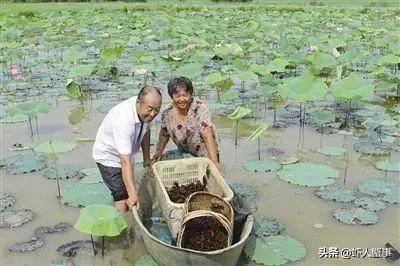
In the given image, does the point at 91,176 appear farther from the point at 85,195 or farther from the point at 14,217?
the point at 14,217

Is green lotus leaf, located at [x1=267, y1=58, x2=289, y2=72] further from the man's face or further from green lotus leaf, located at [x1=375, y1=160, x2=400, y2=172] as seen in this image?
the man's face

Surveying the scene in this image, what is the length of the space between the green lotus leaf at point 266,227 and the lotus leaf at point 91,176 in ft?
4.95

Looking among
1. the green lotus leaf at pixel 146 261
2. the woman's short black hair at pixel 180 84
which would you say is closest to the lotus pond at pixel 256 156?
the green lotus leaf at pixel 146 261

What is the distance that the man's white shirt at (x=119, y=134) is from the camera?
3283 mm

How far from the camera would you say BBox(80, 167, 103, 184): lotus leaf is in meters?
4.43

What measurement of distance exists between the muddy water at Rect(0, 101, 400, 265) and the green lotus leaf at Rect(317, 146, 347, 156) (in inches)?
2.7

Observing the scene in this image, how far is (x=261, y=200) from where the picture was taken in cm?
420

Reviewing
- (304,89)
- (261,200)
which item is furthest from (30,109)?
(304,89)

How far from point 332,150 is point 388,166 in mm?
610

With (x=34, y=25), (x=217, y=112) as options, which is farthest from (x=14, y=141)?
(x=34, y=25)

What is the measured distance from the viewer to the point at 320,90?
5293 mm

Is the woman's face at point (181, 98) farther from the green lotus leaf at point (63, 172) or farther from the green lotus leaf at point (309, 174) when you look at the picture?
the green lotus leaf at point (63, 172)

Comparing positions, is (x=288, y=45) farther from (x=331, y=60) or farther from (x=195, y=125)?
(x=195, y=125)

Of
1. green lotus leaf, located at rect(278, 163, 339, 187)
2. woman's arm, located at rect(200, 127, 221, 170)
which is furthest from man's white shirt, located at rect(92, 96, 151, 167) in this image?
green lotus leaf, located at rect(278, 163, 339, 187)
